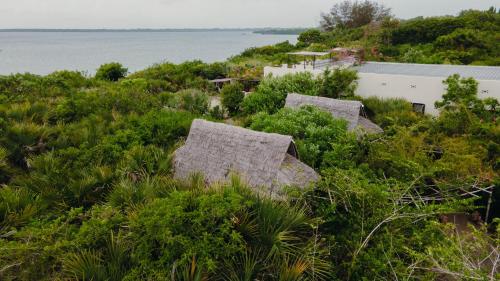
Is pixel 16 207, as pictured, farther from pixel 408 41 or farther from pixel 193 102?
pixel 408 41

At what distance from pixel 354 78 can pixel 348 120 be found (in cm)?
555

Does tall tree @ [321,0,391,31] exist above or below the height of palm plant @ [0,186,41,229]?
above

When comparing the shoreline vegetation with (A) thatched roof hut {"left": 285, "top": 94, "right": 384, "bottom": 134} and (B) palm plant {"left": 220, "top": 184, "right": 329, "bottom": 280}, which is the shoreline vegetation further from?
(A) thatched roof hut {"left": 285, "top": 94, "right": 384, "bottom": 134}

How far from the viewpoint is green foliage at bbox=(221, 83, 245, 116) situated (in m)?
17.1

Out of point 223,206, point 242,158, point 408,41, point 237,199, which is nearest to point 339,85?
point 242,158

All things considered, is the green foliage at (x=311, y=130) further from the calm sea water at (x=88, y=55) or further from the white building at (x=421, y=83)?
the calm sea water at (x=88, y=55)

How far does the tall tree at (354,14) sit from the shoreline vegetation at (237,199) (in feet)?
175

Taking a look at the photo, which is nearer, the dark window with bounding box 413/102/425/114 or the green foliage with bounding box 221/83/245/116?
the dark window with bounding box 413/102/425/114

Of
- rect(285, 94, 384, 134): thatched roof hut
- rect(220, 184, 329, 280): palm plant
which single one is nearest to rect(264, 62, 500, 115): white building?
rect(285, 94, 384, 134): thatched roof hut

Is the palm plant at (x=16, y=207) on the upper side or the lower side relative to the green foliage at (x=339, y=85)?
lower

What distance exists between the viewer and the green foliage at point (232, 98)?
56.1ft

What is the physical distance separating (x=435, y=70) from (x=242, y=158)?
15193mm

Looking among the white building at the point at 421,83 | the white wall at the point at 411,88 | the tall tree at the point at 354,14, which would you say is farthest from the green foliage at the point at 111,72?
the tall tree at the point at 354,14

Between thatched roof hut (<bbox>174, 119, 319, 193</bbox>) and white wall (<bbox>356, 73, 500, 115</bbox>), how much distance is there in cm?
1029
